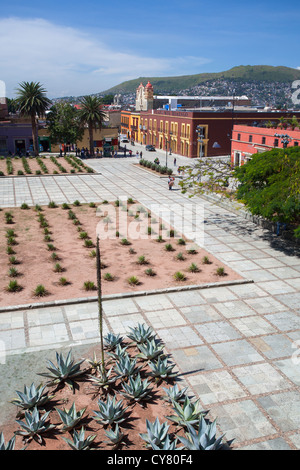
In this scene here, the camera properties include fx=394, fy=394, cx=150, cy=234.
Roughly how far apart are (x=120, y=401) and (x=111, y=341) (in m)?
2.50

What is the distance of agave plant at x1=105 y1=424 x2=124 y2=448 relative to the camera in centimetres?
714

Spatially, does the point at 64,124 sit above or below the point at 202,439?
above

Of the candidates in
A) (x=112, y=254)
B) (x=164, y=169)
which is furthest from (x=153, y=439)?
(x=164, y=169)

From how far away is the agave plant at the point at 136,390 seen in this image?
833 centimetres

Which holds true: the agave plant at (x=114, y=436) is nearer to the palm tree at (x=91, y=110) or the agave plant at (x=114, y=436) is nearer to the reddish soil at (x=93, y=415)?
the reddish soil at (x=93, y=415)

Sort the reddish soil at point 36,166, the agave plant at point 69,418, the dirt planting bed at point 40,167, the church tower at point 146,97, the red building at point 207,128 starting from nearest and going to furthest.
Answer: the agave plant at point 69,418 → the dirt planting bed at point 40,167 → the reddish soil at point 36,166 → the red building at point 207,128 → the church tower at point 146,97

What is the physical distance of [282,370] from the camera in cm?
958

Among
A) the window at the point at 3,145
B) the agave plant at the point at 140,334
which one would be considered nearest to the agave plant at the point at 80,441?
the agave plant at the point at 140,334

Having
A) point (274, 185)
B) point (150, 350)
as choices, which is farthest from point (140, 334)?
point (274, 185)

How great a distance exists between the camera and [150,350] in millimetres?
9742

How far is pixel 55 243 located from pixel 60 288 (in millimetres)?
5267

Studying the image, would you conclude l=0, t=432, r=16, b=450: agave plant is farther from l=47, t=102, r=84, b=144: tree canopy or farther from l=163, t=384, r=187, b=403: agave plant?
l=47, t=102, r=84, b=144: tree canopy

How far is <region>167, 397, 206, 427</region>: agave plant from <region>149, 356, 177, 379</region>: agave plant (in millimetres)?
1165

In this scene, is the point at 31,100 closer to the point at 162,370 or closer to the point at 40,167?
the point at 40,167
